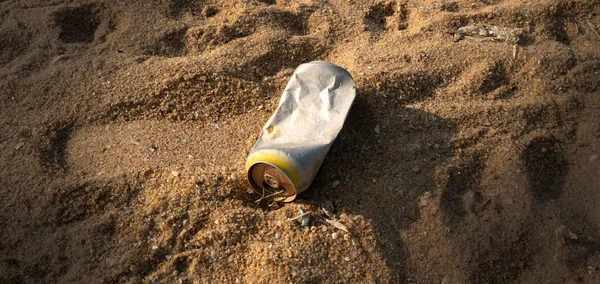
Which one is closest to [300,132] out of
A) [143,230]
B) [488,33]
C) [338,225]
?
[338,225]

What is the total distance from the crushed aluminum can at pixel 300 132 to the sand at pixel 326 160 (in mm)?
125

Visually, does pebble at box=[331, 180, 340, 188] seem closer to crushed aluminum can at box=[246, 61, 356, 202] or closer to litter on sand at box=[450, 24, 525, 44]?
crushed aluminum can at box=[246, 61, 356, 202]

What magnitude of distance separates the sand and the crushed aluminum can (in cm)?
13

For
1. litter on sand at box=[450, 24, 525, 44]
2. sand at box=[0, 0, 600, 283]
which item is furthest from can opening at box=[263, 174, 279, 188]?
litter on sand at box=[450, 24, 525, 44]

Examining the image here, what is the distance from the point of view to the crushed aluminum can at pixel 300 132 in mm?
1801

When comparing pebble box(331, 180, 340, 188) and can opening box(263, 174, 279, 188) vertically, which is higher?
can opening box(263, 174, 279, 188)

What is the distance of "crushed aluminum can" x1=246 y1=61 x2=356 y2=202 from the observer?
1.80 meters

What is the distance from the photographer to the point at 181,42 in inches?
100

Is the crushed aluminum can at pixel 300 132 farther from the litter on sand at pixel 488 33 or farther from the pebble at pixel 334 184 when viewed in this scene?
the litter on sand at pixel 488 33

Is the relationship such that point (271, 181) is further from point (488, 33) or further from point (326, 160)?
point (488, 33)

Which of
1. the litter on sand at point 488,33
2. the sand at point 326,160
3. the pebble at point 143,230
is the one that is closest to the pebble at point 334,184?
the sand at point 326,160

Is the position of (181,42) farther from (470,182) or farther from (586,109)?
(586,109)

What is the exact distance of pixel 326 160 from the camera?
2.06 m

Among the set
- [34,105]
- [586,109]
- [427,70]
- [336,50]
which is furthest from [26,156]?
[586,109]
